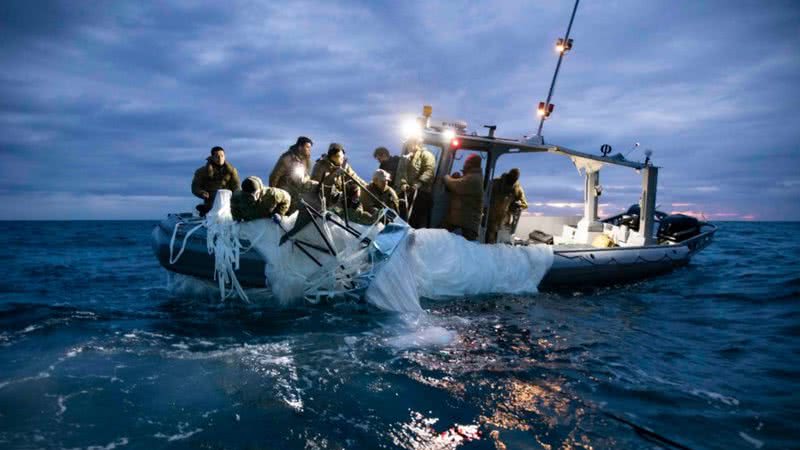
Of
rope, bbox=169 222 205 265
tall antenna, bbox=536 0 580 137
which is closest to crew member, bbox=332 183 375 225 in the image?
rope, bbox=169 222 205 265

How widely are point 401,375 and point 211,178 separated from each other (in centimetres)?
517

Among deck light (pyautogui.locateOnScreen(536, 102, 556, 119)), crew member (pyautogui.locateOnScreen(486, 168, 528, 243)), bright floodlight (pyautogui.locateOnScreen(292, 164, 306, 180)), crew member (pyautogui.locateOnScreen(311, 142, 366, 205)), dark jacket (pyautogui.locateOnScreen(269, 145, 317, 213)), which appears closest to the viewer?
crew member (pyautogui.locateOnScreen(311, 142, 366, 205))

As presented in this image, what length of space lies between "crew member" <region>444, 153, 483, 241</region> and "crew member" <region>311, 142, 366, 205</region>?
193 cm

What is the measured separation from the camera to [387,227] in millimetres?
6234

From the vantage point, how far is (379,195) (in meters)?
7.05

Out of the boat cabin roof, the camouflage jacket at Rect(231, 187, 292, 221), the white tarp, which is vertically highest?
the boat cabin roof

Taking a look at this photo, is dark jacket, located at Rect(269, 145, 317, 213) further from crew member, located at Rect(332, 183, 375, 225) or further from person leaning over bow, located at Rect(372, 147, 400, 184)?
person leaning over bow, located at Rect(372, 147, 400, 184)

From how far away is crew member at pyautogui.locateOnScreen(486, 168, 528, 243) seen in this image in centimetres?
827

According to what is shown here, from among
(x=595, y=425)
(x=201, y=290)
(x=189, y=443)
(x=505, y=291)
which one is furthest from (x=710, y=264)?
(x=189, y=443)

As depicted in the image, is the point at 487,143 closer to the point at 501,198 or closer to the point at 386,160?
the point at 501,198

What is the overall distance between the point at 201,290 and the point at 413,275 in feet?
11.8

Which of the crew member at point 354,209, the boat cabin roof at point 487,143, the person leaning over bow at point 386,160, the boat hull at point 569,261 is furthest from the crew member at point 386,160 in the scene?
the boat hull at point 569,261

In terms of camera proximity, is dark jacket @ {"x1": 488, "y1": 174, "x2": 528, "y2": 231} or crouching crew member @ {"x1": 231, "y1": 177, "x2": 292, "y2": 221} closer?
crouching crew member @ {"x1": 231, "y1": 177, "x2": 292, "y2": 221}

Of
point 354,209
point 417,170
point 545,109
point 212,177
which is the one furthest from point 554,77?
point 212,177
